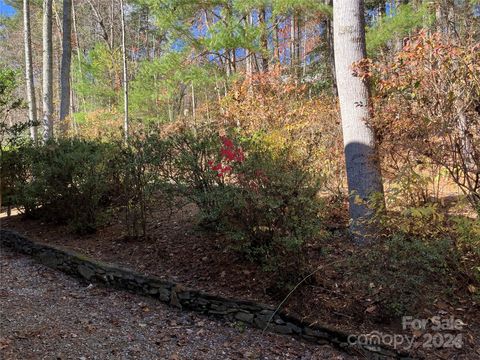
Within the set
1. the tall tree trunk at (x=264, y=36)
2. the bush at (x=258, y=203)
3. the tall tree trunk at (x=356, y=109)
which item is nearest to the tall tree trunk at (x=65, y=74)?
the tall tree trunk at (x=264, y=36)

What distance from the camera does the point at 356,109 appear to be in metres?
A: 3.94

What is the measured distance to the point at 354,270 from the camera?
2.95m

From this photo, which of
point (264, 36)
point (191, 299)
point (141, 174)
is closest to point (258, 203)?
point (191, 299)

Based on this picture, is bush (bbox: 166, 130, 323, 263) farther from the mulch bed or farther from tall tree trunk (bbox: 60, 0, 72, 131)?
tall tree trunk (bbox: 60, 0, 72, 131)

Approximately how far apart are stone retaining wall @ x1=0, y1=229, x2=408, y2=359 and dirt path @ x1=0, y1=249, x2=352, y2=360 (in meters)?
0.07

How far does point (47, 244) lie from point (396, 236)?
417cm

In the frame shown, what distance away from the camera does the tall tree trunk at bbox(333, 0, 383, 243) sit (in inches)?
153

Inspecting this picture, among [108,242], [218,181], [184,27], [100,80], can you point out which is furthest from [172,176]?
[100,80]

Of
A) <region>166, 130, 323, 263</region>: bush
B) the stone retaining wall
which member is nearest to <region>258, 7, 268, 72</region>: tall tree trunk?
<region>166, 130, 323, 263</region>: bush

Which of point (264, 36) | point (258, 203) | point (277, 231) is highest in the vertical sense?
point (264, 36)

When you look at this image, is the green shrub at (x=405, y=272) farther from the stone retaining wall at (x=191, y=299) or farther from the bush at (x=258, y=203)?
the bush at (x=258, y=203)

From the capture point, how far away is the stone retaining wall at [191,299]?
2840 mm

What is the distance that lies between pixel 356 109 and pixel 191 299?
2516mm

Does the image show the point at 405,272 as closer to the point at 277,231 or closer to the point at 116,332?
the point at 277,231
